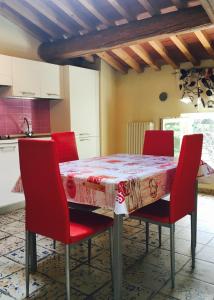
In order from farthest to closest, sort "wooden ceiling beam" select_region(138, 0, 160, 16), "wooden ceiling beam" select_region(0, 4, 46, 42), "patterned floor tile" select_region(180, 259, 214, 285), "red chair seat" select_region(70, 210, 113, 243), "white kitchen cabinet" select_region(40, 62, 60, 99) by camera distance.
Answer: "white kitchen cabinet" select_region(40, 62, 60, 99)
"wooden ceiling beam" select_region(0, 4, 46, 42)
"wooden ceiling beam" select_region(138, 0, 160, 16)
"patterned floor tile" select_region(180, 259, 214, 285)
"red chair seat" select_region(70, 210, 113, 243)

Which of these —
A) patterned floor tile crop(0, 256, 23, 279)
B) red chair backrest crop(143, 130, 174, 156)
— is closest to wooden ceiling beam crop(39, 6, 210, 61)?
red chair backrest crop(143, 130, 174, 156)

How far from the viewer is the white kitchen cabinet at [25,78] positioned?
12.3ft

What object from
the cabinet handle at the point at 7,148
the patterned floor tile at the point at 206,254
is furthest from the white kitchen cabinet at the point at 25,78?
the patterned floor tile at the point at 206,254

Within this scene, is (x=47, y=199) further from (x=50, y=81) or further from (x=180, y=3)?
(x=50, y=81)

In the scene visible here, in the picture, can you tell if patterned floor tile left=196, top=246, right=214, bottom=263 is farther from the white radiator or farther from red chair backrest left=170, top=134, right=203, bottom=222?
the white radiator

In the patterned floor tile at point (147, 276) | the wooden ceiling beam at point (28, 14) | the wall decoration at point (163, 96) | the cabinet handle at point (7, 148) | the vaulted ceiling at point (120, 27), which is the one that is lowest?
the patterned floor tile at point (147, 276)

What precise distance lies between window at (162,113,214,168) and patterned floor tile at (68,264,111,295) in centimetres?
302

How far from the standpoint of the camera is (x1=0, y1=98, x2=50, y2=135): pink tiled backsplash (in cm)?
401

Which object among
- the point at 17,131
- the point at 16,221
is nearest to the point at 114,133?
the point at 17,131

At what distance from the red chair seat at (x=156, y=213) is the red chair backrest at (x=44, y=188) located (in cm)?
66

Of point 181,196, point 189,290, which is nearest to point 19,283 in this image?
point 189,290

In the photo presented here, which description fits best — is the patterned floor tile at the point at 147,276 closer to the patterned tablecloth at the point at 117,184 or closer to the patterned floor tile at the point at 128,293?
the patterned floor tile at the point at 128,293

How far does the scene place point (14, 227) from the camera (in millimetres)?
3162

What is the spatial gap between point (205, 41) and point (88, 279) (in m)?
3.16
